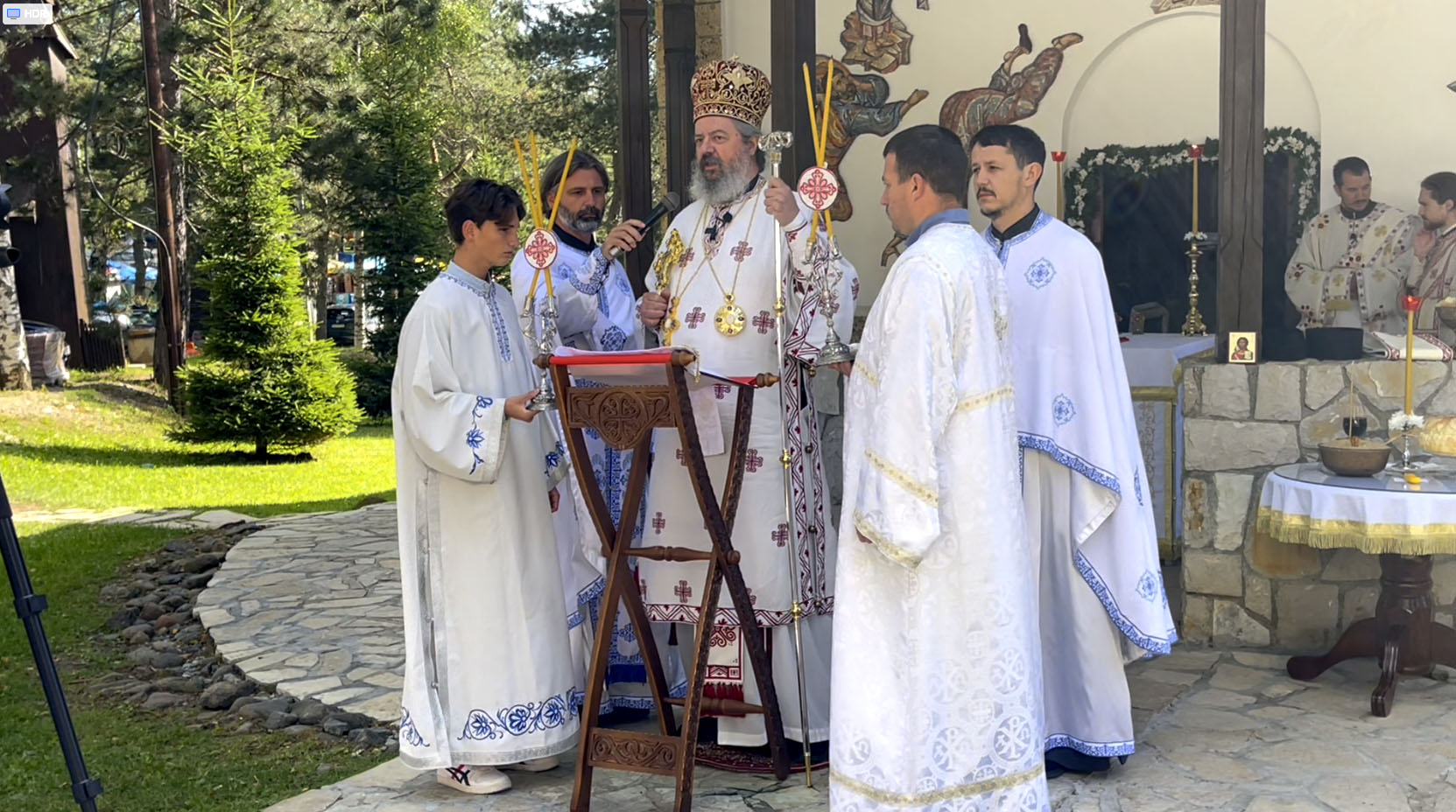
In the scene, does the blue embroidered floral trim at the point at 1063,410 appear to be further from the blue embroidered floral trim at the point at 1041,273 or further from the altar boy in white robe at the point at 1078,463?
the blue embroidered floral trim at the point at 1041,273

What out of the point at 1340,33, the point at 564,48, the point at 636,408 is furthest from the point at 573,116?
the point at 636,408

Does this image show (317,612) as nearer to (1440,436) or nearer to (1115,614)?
(1115,614)

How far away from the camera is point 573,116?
74.6 ft

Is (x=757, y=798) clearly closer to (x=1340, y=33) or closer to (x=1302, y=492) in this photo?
(x=1302, y=492)

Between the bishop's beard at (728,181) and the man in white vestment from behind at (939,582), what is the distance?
104 centimetres

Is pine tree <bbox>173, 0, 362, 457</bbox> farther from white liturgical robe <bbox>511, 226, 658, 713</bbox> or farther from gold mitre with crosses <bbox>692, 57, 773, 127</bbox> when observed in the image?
gold mitre with crosses <bbox>692, 57, 773, 127</bbox>

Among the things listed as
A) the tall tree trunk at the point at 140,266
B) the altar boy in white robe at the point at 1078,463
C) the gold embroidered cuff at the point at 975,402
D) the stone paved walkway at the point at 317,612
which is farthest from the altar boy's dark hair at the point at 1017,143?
the tall tree trunk at the point at 140,266

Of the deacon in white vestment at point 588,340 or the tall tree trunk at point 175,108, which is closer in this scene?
the deacon in white vestment at point 588,340

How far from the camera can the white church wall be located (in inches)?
357

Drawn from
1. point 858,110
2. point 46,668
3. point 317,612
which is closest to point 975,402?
point 46,668

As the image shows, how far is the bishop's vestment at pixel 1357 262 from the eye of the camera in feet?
27.0

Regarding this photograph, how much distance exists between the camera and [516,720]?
3977 mm

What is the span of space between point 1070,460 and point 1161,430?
3149 millimetres

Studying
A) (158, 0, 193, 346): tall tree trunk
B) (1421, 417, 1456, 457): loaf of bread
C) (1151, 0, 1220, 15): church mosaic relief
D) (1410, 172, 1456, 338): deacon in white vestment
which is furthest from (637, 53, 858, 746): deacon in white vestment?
(158, 0, 193, 346): tall tree trunk
